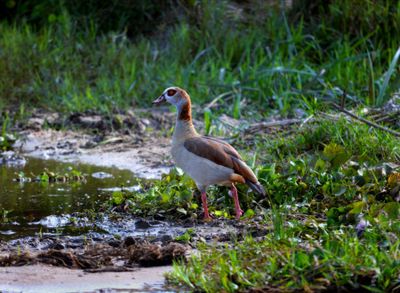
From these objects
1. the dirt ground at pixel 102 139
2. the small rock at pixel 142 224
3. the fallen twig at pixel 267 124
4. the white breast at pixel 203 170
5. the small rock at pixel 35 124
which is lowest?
the small rock at pixel 35 124

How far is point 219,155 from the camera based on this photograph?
5.95 m

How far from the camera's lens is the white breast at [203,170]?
19.3ft

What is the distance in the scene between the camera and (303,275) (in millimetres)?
4234

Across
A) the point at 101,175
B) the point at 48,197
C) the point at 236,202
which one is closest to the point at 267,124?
the point at 101,175

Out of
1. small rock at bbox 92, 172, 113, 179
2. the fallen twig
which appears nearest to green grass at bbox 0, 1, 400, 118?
the fallen twig

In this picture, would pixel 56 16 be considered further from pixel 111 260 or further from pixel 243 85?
pixel 111 260

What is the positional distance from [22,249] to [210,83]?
513cm

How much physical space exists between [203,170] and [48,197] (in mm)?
1810

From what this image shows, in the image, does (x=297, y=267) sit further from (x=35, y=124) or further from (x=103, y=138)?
(x=35, y=124)

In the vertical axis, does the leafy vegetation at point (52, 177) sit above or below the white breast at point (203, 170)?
below

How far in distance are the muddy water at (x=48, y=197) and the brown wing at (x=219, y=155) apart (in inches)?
38.2

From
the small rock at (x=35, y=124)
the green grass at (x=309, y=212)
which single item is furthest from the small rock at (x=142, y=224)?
the small rock at (x=35, y=124)

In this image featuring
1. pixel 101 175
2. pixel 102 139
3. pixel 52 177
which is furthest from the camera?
pixel 102 139

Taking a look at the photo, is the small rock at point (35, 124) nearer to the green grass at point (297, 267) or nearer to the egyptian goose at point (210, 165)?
the egyptian goose at point (210, 165)
